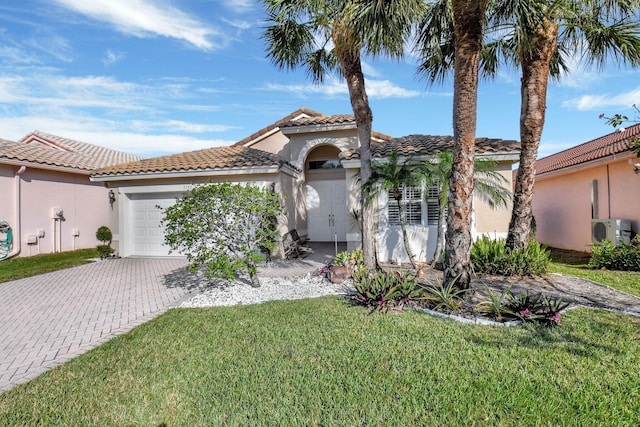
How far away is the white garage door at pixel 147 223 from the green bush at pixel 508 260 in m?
12.2

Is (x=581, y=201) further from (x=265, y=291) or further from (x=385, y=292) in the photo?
(x=265, y=291)

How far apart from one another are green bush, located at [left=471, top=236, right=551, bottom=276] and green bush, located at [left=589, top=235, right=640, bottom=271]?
9.36ft

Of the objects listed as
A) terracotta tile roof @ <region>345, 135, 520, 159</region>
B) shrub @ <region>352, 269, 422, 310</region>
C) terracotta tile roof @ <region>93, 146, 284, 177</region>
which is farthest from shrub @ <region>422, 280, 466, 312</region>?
terracotta tile roof @ <region>93, 146, 284, 177</region>

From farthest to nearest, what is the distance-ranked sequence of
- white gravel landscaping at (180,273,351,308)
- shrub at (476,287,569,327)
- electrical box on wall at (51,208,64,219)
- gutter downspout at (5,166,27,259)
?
electrical box on wall at (51,208,64,219) → gutter downspout at (5,166,27,259) → white gravel landscaping at (180,273,351,308) → shrub at (476,287,569,327)

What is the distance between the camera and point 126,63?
13.7 m

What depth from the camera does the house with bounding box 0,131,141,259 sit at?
1420 centimetres

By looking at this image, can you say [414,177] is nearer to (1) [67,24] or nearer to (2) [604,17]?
(2) [604,17]

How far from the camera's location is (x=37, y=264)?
13039mm

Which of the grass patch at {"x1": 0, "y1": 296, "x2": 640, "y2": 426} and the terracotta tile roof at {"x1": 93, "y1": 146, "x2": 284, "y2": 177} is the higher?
the terracotta tile roof at {"x1": 93, "y1": 146, "x2": 284, "y2": 177}

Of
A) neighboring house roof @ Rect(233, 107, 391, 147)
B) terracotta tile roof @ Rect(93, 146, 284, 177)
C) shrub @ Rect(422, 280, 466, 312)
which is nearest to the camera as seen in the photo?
shrub @ Rect(422, 280, 466, 312)

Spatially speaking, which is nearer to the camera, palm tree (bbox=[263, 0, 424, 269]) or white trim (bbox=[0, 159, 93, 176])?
palm tree (bbox=[263, 0, 424, 269])

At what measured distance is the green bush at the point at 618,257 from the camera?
10125 millimetres

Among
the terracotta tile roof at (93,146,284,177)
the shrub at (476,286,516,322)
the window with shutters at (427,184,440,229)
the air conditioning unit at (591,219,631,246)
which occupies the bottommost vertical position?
the shrub at (476,286,516,322)

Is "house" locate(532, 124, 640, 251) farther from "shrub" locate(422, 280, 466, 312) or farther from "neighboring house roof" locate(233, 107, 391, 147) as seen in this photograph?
"neighboring house roof" locate(233, 107, 391, 147)
